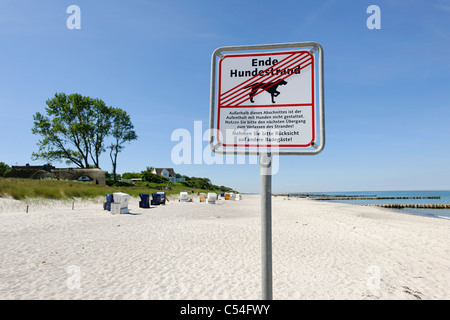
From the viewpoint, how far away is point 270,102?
158 centimetres

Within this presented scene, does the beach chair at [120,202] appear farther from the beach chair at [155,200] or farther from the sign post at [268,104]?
the sign post at [268,104]

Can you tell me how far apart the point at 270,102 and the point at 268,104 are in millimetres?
19

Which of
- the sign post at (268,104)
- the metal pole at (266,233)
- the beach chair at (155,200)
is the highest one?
the sign post at (268,104)

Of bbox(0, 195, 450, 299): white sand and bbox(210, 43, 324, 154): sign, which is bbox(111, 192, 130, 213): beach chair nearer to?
bbox(0, 195, 450, 299): white sand

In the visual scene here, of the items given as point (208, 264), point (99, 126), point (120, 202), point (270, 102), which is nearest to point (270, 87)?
point (270, 102)

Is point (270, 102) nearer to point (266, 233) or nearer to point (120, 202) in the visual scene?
point (266, 233)

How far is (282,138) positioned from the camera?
156cm

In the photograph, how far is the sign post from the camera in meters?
1.54

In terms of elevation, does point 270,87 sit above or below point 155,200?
above

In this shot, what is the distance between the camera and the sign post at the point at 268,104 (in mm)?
1542

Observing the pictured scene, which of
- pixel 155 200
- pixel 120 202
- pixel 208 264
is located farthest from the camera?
pixel 155 200

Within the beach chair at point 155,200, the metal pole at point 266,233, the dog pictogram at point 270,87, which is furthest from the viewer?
the beach chair at point 155,200

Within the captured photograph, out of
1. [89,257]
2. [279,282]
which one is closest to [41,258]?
[89,257]

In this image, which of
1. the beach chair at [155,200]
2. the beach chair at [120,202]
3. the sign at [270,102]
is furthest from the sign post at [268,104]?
the beach chair at [155,200]
